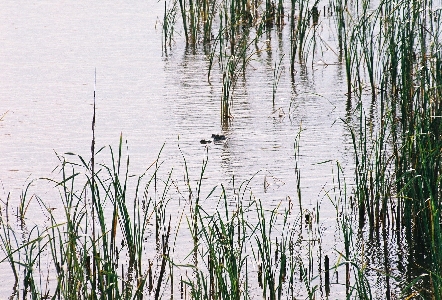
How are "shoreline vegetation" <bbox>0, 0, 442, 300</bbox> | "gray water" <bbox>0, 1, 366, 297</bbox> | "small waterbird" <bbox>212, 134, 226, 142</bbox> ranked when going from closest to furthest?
"shoreline vegetation" <bbox>0, 0, 442, 300</bbox> < "gray water" <bbox>0, 1, 366, 297</bbox> < "small waterbird" <bbox>212, 134, 226, 142</bbox>

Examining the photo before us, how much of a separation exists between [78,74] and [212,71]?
144cm

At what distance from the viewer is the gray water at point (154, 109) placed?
617 centimetres

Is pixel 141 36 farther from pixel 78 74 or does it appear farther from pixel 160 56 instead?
pixel 78 74

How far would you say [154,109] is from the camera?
26.1 ft

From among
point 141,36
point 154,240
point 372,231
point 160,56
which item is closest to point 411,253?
point 372,231

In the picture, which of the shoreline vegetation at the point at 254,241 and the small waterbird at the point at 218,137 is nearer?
the shoreline vegetation at the point at 254,241

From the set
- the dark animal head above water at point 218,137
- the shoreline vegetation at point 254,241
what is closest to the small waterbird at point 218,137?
the dark animal head above water at point 218,137

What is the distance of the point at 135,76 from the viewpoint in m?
9.23

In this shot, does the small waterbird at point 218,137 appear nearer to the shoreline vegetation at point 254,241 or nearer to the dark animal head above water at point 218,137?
the dark animal head above water at point 218,137

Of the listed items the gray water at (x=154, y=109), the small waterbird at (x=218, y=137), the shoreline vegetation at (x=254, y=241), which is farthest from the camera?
the small waterbird at (x=218, y=137)

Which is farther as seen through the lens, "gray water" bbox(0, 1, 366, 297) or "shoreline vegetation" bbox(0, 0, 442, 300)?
"gray water" bbox(0, 1, 366, 297)

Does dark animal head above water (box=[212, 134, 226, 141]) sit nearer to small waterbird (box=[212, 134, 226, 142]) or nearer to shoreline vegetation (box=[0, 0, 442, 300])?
small waterbird (box=[212, 134, 226, 142])

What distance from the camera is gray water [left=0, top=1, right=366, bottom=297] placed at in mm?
6168

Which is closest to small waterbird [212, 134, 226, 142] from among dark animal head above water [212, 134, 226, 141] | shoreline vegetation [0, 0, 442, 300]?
dark animal head above water [212, 134, 226, 141]
